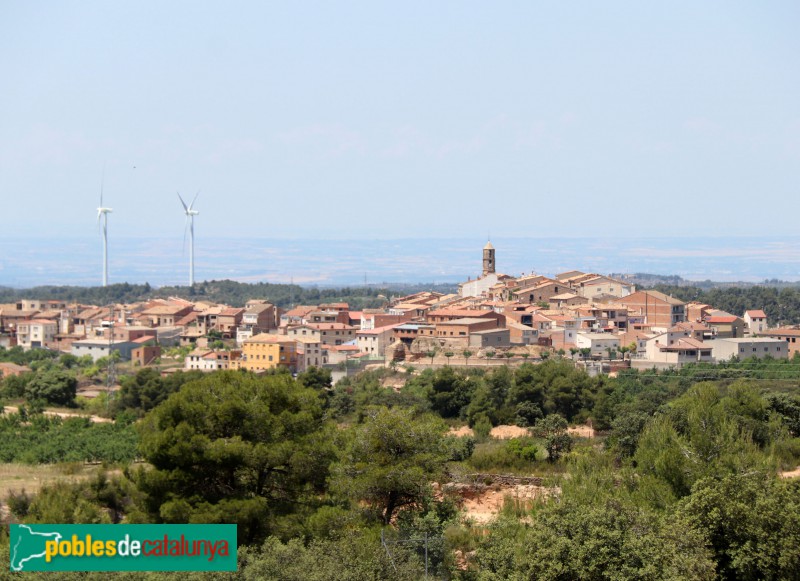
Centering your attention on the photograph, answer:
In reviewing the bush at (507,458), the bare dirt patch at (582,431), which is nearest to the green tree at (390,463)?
the bush at (507,458)

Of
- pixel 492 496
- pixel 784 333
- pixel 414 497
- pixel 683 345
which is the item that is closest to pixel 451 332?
pixel 683 345

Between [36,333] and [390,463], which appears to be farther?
[36,333]

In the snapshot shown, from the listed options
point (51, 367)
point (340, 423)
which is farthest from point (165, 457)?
point (51, 367)

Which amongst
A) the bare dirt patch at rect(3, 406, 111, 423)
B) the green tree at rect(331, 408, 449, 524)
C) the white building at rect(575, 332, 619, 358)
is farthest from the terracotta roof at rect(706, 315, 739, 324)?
the green tree at rect(331, 408, 449, 524)

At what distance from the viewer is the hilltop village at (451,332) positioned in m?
48.8

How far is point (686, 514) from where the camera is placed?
14.1 metres

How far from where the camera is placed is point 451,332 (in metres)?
50.6

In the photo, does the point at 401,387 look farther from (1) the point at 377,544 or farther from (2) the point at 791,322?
(2) the point at 791,322

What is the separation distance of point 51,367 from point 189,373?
13006 millimetres

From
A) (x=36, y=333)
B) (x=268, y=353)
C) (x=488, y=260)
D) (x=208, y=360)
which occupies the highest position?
(x=488, y=260)

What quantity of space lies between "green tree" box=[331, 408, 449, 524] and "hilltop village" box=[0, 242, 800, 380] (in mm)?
28340

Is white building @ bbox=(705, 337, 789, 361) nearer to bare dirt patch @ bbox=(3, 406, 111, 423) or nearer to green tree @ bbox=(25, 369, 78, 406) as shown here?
bare dirt patch @ bbox=(3, 406, 111, 423)

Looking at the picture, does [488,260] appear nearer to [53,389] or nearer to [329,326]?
[329,326]

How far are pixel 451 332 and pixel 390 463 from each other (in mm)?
33834
